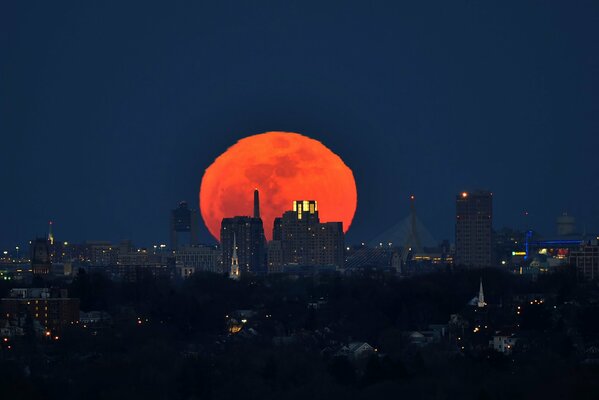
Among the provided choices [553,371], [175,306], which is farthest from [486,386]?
[175,306]

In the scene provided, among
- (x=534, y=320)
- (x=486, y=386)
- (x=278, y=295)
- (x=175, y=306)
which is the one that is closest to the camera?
(x=486, y=386)

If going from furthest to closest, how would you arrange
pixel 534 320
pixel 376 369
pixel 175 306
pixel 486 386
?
pixel 175 306
pixel 534 320
pixel 376 369
pixel 486 386

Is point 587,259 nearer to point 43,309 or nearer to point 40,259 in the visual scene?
point 40,259

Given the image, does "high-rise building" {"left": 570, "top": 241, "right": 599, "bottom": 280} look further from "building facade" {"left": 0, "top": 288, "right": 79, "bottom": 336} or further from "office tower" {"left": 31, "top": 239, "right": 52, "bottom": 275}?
→ "building facade" {"left": 0, "top": 288, "right": 79, "bottom": 336}

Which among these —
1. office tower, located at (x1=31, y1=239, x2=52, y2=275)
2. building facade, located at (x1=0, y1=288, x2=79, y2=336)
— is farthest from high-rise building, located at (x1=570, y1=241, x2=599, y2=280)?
building facade, located at (x1=0, y1=288, x2=79, y2=336)

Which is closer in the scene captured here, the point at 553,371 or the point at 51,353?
the point at 553,371

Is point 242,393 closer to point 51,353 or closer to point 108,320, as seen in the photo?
point 51,353

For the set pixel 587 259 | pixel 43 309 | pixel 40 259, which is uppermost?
pixel 40 259

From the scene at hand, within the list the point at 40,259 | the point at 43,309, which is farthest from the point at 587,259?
the point at 43,309

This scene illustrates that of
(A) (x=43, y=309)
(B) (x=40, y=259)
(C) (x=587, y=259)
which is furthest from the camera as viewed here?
(C) (x=587, y=259)

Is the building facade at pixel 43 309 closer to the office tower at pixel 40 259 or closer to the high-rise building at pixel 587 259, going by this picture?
the office tower at pixel 40 259

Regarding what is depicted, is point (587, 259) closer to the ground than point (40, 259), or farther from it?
closer to the ground
